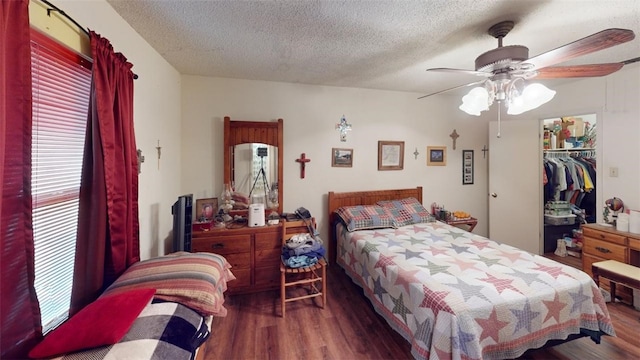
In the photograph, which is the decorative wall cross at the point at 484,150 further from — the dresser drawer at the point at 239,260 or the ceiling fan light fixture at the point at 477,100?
the dresser drawer at the point at 239,260

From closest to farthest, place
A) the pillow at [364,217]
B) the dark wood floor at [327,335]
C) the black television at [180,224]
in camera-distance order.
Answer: the dark wood floor at [327,335], the black television at [180,224], the pillow at [364,217]

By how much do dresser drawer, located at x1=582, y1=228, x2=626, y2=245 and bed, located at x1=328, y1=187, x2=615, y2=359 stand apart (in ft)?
4.26

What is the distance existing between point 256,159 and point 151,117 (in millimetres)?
1143

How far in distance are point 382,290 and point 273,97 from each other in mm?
2433

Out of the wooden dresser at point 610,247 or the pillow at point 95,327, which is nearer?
the pillow at point 95,327

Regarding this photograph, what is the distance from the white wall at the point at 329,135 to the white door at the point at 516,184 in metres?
0.25

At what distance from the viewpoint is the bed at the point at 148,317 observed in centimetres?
84

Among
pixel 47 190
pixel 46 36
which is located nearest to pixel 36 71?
pixel 46 36

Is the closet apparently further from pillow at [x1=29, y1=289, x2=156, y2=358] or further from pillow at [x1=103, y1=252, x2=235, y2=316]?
pillow at [x1=29, y1=289, x2=156, y2=358]

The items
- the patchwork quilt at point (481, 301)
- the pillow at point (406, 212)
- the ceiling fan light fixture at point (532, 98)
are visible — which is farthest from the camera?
the pillow at point (406, 212)

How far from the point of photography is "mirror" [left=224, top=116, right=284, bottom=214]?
2.95 metres

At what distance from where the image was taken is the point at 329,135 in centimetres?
334

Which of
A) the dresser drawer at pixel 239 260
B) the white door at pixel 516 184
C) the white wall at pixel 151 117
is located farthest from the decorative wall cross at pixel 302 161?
the white door at pixel 516 184

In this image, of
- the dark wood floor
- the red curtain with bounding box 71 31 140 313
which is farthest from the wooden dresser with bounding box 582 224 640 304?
the red curtain with bounding box 71 31 140 313
